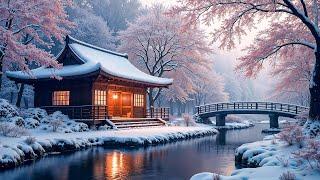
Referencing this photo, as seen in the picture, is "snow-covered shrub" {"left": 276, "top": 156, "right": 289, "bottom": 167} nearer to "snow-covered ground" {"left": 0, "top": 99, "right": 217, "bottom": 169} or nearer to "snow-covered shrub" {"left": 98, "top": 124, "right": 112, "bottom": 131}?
"snow-covered ground" {"left": 0, "top": 99, "right": 217, "bottom": 169}

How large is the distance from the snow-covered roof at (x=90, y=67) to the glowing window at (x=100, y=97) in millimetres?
2026

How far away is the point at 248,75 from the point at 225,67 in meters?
111

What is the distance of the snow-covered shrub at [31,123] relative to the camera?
842 inches

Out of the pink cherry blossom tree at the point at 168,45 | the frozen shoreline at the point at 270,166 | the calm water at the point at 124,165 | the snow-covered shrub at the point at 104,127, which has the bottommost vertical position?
the calm water at the point at 124,165

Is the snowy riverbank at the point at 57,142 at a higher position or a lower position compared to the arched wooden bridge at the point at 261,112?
lower

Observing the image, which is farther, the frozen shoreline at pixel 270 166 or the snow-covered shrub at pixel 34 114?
the snow-covered shrub at pixel 34 114

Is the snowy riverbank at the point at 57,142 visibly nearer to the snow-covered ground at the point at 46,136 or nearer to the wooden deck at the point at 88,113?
the snow-covered ground at the point at 46,136

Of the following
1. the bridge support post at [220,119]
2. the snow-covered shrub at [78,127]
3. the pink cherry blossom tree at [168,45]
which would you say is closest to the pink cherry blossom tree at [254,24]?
the snow-covered shrub at [78,127]

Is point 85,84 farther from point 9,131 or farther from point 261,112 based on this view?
point 261,112

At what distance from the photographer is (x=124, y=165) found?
1351cm

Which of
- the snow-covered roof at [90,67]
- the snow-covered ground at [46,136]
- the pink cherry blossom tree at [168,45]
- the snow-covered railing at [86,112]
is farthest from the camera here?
the pink cherry blossom tree at [168,45]

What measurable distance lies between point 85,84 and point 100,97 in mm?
1575

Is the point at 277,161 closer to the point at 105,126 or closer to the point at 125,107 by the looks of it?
the point at 105,126

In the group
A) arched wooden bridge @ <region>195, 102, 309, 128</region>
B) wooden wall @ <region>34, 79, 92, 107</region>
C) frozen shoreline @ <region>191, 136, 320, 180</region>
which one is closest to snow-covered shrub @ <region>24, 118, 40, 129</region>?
wooden wall @ <region>34, 79, 92, 107</region>
